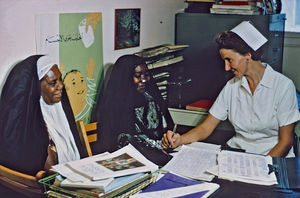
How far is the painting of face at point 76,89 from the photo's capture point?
2088 mm

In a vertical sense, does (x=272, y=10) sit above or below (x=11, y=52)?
above

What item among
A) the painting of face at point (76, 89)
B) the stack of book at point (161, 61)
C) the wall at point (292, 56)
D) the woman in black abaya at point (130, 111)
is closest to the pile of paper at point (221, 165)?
the woman in black abaya at point (130, 111)

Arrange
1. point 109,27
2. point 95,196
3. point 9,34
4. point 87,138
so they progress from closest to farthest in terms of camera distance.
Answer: point 95,196 → point 9,34 → point 87,138 → point 109,27

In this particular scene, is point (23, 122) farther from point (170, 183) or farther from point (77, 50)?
point (170, 183)

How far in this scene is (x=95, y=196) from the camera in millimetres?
1576

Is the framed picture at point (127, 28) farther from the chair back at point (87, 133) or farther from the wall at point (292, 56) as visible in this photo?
the wall at point (292, 56)

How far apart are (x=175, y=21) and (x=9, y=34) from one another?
1.64m

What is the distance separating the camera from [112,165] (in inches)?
70.7

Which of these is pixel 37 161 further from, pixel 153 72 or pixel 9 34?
pixel 153 72

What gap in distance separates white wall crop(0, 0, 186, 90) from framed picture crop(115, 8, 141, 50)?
32 mm

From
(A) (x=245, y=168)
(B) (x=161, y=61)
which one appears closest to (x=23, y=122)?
(A) (x=245, y=168)

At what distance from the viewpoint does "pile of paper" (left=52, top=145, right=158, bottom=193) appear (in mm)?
1633

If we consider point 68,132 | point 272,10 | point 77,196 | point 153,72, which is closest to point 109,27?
point 153,72

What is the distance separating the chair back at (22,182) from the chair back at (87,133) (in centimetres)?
33
